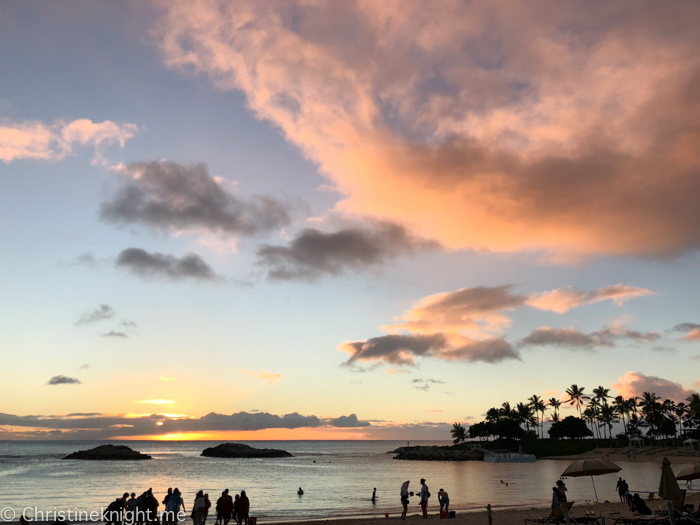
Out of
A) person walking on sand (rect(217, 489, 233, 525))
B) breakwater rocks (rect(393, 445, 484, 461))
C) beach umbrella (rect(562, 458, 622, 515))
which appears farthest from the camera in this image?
breakwater rocks (rect(393, 445, 484, 461))

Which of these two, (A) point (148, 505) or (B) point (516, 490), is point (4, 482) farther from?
(B) point (516, 490)

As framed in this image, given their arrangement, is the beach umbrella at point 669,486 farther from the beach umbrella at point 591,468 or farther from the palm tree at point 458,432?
the palm tree at point 458,432

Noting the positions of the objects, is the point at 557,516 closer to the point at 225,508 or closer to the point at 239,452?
the point at 225,508

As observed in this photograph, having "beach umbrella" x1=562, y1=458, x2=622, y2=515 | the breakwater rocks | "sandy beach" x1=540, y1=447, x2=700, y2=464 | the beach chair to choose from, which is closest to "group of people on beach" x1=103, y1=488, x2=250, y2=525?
the beach chair

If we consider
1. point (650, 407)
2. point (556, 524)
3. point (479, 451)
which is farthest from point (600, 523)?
point (650, 407)

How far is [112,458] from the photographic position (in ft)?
454

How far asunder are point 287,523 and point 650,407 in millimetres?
136587

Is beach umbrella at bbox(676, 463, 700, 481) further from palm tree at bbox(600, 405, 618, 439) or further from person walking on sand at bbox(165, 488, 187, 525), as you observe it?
palm tree at bbox(600, 405, 618, 439)

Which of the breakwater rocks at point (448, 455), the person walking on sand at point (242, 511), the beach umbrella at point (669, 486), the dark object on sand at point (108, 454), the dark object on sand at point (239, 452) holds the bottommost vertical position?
the dark object on sand at point (239, 452)

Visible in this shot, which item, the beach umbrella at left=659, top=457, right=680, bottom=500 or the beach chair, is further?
the beach chair

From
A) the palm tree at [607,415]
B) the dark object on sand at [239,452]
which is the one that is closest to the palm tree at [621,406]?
the palm tree at [607,415]

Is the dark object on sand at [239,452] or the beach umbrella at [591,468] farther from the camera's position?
the dark object on sand at [239,452]

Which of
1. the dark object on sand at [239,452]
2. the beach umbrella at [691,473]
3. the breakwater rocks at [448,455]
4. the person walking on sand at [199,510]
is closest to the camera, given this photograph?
the person walking on sand at [199,510]

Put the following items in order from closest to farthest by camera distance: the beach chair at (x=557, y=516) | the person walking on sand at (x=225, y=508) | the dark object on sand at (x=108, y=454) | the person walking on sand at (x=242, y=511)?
the beach chair at (x=557, y=516) < the person walking on sand at (x=225, y=508) < the person walking on sand at (x=242, y=511) < the dark object on sand at (x=108, y=454)
